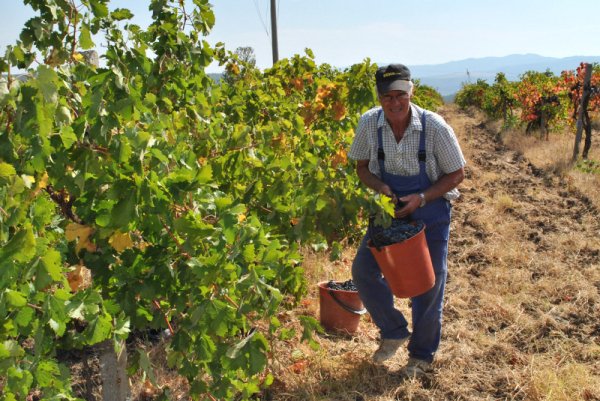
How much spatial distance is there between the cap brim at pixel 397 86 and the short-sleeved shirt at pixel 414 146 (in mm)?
172

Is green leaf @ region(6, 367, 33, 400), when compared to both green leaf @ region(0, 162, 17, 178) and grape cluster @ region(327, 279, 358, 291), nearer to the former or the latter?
green leaf @ region(0, 162, 17, 178)

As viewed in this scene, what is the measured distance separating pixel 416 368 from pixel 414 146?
1263 millimetres

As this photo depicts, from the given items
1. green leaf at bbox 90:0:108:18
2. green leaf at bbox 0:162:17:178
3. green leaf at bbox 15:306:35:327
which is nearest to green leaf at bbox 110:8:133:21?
green leaf at bbox 90:0:108:18

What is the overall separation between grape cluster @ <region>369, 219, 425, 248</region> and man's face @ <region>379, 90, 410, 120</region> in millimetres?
541

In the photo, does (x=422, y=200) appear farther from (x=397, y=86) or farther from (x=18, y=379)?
(x=18, y=379)

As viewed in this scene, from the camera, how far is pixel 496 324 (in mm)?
4020

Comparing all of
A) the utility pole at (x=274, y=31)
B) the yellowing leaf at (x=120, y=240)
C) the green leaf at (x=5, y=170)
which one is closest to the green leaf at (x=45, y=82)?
the green leaf at (x=5, y=170)

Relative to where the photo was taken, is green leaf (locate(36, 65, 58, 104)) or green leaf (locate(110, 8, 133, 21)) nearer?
green leaf (locate(36, 65, 58, 104))

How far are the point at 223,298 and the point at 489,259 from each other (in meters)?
4.07

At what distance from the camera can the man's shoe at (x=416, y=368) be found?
3.22 meters

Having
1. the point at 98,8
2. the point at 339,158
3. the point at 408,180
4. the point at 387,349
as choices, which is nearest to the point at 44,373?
the point at 98,8

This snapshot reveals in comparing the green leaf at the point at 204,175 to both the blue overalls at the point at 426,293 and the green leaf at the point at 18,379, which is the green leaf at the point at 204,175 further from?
the blue overalls at the point at 426,293

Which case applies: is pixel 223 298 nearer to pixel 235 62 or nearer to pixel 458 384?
pixel 458 384

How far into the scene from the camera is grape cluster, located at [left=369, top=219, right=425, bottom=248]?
2.87 m
